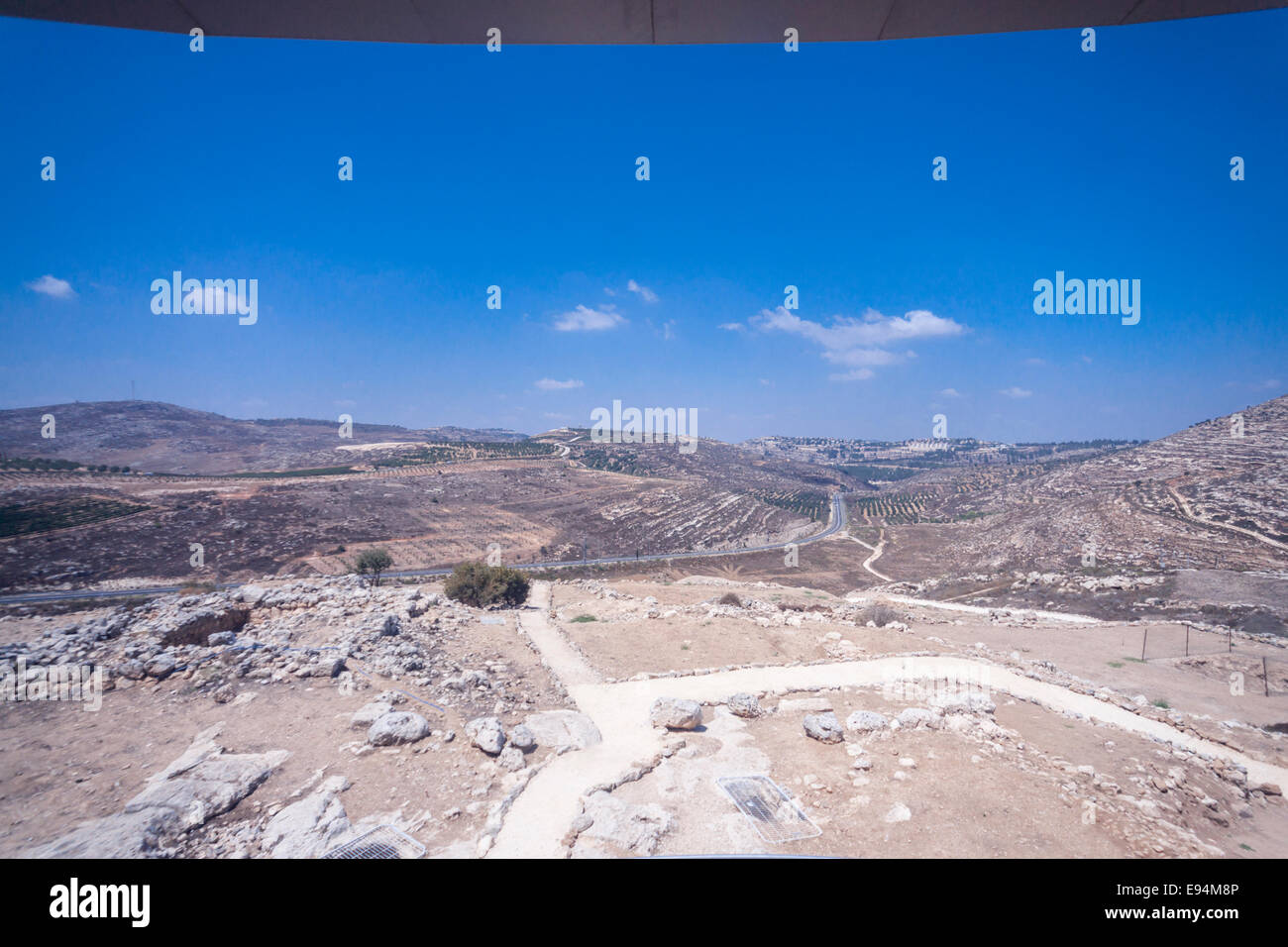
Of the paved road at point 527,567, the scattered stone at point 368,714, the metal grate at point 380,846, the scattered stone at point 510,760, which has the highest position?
the scattered stone at point 368,714

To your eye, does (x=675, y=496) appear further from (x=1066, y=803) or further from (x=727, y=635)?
(x=1066, y=803)

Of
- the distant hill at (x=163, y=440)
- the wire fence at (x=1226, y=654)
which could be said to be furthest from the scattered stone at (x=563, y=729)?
the distant hill at (x=163, y=440)

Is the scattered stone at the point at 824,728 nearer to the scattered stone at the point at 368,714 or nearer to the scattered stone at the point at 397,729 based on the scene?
the scattered stone at the point at 397,729

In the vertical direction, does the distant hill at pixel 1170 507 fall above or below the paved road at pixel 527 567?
above
